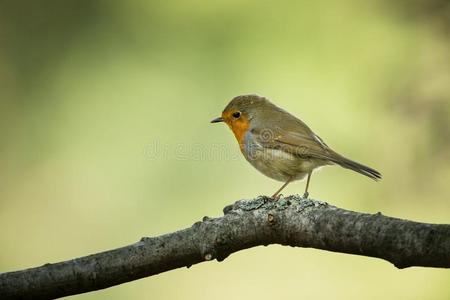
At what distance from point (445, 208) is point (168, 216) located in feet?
7.48

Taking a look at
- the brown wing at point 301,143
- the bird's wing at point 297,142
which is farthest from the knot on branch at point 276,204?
the bird's wing at point 297,142

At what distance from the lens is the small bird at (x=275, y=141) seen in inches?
189

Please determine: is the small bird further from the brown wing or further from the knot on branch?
the knot on branch

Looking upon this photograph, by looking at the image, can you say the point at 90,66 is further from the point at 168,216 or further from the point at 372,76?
the point at 372,76

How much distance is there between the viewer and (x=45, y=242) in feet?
18.4

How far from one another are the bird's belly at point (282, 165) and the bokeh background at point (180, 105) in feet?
1.26

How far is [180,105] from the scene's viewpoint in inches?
223

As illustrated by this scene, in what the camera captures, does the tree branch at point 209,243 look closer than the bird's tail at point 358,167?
Yes

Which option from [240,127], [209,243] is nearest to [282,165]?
[240,127]

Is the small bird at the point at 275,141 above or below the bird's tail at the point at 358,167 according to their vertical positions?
above

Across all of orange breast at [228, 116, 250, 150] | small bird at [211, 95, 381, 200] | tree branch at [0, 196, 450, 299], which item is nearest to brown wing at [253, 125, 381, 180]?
small bird at [211, 95, 381, 200]

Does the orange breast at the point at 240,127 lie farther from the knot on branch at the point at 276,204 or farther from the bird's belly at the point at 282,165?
the knot on branch at the point at 276,204

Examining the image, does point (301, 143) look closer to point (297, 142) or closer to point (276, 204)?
point (297, 142)

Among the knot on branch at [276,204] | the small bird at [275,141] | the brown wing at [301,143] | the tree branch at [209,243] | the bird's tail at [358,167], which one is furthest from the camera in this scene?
the small bird at [275,141]
